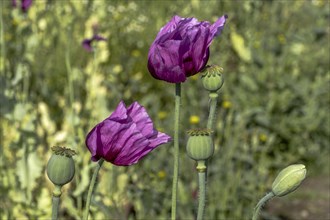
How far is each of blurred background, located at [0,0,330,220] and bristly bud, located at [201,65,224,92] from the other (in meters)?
0.90

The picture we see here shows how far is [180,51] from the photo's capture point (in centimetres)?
113

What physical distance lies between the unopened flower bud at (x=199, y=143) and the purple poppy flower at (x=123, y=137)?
48 millimetres

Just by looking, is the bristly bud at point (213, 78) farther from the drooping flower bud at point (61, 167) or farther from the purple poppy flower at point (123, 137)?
the drooping flower bud at point (61, 167)

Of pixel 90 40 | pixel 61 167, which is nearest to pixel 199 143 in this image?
pixel 61 167

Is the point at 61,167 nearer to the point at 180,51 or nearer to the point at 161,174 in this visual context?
the point at 180,51

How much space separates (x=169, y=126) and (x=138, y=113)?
7.04 feet

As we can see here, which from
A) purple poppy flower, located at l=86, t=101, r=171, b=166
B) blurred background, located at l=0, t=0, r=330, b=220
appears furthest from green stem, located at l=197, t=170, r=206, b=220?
blurred background, located at l=0, t=0, r=330, b=220

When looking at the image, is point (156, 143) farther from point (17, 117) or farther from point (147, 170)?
point (147, 170)

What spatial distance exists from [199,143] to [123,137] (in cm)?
13

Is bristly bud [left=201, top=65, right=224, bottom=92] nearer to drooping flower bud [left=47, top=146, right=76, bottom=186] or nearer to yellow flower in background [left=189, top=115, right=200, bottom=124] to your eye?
drooping flower bud [left=47, top=146, right=76, bottom=186]

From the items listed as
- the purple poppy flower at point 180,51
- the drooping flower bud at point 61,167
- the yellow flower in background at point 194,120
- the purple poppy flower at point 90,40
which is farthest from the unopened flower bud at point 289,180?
the yellow flower in background at point 194,120

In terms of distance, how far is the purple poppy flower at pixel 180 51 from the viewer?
3.69 ft

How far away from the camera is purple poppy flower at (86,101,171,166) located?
3.53 feet

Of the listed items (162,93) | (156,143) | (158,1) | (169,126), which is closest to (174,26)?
(156,143)
